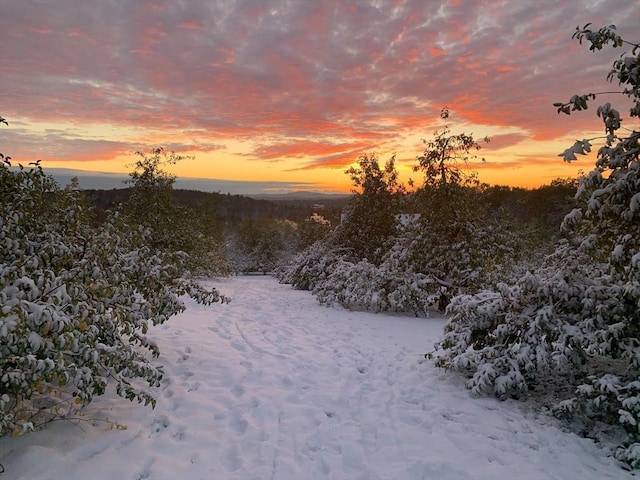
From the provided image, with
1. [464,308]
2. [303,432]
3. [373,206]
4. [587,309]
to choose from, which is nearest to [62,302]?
[303,432]

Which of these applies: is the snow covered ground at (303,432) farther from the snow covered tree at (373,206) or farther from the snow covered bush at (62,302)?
the snow covered tree at (373,206)

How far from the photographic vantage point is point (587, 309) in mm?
4746

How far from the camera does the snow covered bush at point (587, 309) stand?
408cm

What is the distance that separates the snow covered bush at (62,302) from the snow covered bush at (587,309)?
159 inches

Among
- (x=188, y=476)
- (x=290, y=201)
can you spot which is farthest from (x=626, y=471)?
(x=290, y=201)

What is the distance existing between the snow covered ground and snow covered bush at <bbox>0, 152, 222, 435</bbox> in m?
0.35

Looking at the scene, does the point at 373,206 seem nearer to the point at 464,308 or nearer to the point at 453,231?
the point at 453,231

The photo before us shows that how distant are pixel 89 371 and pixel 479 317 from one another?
15.3 ft

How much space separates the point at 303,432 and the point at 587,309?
3567 millimetres

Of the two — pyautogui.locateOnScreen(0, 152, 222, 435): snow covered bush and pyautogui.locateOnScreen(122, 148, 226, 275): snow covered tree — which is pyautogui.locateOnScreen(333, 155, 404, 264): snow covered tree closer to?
pyautogui.locateOnScreen(122, 148, 226, 275): snow covered tree

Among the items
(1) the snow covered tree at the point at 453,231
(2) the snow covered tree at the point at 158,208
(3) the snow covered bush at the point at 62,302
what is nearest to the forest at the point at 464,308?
(3) the snow covered bush at the point at 62,302

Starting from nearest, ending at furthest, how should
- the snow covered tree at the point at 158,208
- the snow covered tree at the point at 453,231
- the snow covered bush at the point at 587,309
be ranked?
the snow covered bush at the point at 587,309
the snow covered tree at the point at 453,231
the snow covered tree at the point at 158,208

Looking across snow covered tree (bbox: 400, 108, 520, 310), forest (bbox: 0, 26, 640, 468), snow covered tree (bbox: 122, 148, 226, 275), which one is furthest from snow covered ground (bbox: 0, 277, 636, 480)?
snow covered tree (bbox: 122, 148, 226, 275)

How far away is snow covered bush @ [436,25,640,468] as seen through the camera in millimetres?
4078
